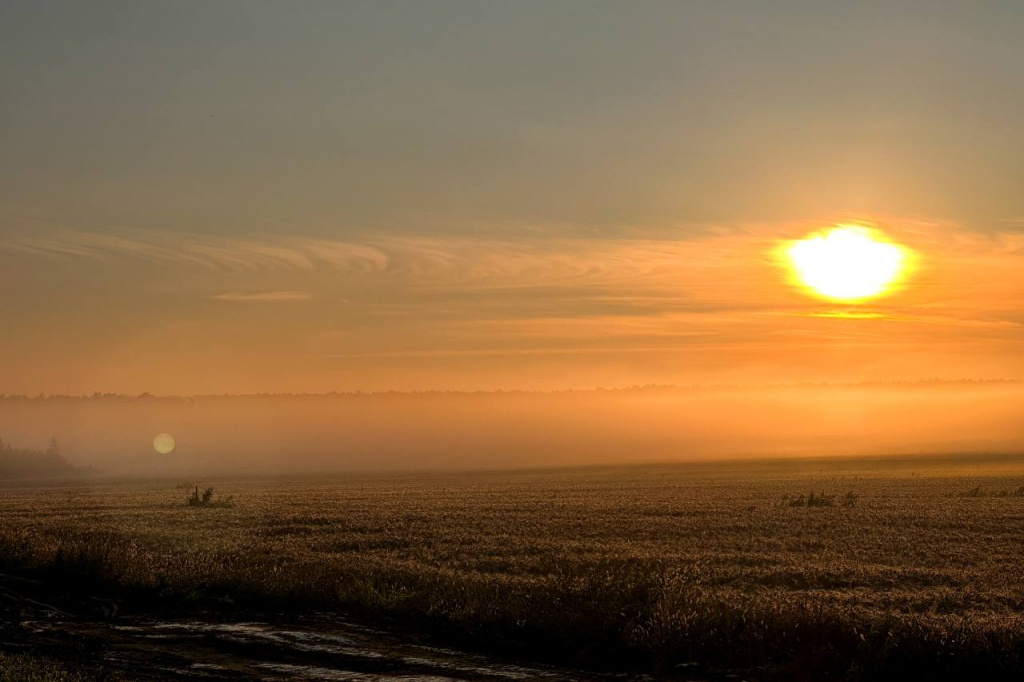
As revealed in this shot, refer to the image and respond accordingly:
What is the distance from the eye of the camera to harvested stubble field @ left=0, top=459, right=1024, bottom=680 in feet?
49.8

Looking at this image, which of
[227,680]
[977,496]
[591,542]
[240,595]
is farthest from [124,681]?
[977,496]

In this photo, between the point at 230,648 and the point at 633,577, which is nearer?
the point at 230,648

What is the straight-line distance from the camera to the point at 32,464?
591 feet

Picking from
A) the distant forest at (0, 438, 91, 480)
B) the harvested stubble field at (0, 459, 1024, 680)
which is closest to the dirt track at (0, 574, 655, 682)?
the harvested stubble field at (0, 459, 1024, 680)

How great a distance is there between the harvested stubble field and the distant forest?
143 meters

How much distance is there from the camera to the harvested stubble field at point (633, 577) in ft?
49.8

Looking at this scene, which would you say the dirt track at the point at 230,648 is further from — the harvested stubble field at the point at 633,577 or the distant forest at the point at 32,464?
the distant forest at the point at 32,464

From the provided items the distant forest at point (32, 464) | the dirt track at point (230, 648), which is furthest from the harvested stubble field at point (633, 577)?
the distant forest at point (32, 464)

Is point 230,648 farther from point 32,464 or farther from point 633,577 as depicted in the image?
point 32,464

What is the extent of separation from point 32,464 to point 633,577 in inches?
7217

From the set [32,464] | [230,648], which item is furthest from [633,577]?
[32,464]

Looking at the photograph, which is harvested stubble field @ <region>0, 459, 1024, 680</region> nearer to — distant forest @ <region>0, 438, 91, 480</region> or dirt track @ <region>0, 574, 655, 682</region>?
dirt track @ <region>0, 574, 655, 682</region>

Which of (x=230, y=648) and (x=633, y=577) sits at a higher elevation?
(x=633, y=577)

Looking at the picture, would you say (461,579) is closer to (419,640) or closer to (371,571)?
(371,571)
